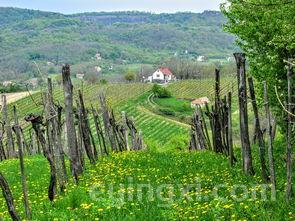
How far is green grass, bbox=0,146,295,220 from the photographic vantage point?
8.15 metres

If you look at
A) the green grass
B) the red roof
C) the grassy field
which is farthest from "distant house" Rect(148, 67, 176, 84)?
the green grass

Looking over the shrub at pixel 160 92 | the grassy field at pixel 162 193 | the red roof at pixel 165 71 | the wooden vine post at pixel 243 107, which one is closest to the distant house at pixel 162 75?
the red roof at pixel 165 71

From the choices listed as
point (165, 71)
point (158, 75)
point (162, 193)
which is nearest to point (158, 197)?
point (162, 193)

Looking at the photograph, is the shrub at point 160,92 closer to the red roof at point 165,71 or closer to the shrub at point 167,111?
the shrub at point 167,111

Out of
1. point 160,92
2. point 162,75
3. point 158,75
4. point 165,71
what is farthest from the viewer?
point 158,75

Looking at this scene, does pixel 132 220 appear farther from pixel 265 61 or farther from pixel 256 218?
pixel 265 61

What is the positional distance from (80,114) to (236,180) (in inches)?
256

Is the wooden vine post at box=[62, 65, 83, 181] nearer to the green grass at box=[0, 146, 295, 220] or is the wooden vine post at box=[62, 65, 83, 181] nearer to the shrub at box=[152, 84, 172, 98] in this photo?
the green grass at box=[0, 146, 295, 220]

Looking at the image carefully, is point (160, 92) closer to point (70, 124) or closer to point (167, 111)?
point (167, 111)

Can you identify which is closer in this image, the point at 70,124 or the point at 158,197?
the point at 158,197

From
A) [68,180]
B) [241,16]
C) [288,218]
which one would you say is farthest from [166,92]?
[288,218]

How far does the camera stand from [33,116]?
10.9 meters

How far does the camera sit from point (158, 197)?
9.73m

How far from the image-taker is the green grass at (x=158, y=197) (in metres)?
8.15
